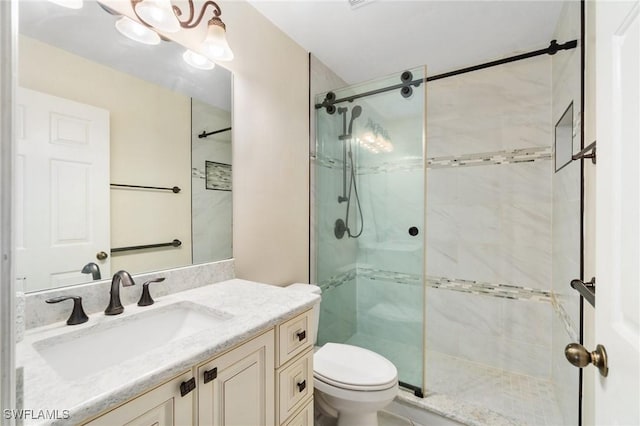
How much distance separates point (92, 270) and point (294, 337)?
752 millimetres

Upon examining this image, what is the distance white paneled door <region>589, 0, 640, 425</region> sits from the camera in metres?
0.47

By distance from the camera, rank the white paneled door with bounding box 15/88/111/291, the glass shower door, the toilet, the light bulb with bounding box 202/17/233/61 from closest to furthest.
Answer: the white paneled door with bounding box 15/88/111/291, the light bulb with bounding box 202/17/233/61, the toilet, the glass shower door

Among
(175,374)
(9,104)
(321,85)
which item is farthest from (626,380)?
(321,85)

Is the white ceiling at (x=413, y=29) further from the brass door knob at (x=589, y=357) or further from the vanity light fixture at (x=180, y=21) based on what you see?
the brass door knob at (x=589, y=357)

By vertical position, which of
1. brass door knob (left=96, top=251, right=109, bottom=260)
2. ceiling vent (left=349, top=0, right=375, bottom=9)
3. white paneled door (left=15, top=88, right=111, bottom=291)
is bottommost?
brass door knob (left=96, top=251, right=109, bottom=260)

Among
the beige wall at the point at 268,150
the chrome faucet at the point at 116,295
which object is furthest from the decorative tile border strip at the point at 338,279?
the chrome faucet at the point at 116,295

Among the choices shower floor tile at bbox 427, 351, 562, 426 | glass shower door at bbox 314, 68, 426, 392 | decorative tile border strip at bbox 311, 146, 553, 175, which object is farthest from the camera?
decorative tile border strip at bbox 311, 146, 553, 175

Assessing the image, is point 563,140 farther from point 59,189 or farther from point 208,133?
point 59,189

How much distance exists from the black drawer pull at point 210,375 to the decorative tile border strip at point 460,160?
157 cm

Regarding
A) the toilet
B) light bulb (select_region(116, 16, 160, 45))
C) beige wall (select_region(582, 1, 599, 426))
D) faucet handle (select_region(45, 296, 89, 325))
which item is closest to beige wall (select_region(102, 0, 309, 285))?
light bulb (select_region(116, 16, 160, 45))

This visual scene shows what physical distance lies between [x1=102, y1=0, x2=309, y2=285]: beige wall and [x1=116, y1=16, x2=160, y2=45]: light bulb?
104mm

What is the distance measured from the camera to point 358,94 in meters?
2.03

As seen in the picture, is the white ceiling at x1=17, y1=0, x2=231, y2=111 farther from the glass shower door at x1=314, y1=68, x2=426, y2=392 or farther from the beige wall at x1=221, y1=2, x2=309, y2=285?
the glass shower door at x1=314, y1=68, x2=426, y2=392

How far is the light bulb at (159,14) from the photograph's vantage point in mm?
1072
